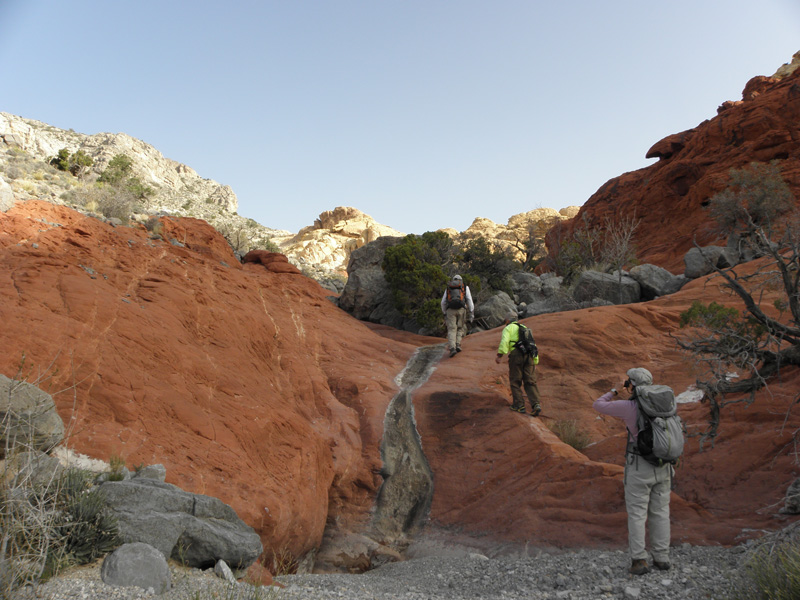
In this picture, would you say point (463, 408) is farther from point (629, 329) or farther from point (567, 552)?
point (629, 329)

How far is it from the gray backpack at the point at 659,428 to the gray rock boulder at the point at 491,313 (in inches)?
490

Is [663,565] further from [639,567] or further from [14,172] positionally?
[14,172]

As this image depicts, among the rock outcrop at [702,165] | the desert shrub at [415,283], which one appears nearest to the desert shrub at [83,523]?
the desert shrub at [415,283]

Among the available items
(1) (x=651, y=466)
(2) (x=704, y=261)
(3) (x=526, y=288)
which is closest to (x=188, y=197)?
(3) (x=526, y=288)

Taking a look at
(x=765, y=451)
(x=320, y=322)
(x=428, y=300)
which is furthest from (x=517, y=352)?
(x=428, y=300)

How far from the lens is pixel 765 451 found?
696 centimetres

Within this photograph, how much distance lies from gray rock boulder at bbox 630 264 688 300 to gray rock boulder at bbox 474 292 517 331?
5298 mm

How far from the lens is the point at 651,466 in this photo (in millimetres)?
→ 5203

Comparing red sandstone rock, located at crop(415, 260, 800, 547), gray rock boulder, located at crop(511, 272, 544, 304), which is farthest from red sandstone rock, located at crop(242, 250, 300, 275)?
gray rock boulder, located at crop(511, 272, 544, 304)

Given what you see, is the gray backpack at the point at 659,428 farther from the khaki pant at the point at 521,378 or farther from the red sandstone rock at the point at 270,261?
the red sandstone rock at the point at 270,261

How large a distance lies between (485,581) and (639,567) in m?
1.64

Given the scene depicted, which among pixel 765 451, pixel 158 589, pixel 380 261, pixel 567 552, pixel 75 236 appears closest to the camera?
pixel 158 589

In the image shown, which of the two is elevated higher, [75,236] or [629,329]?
[75,236]

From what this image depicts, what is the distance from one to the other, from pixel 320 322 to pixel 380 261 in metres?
7.44
